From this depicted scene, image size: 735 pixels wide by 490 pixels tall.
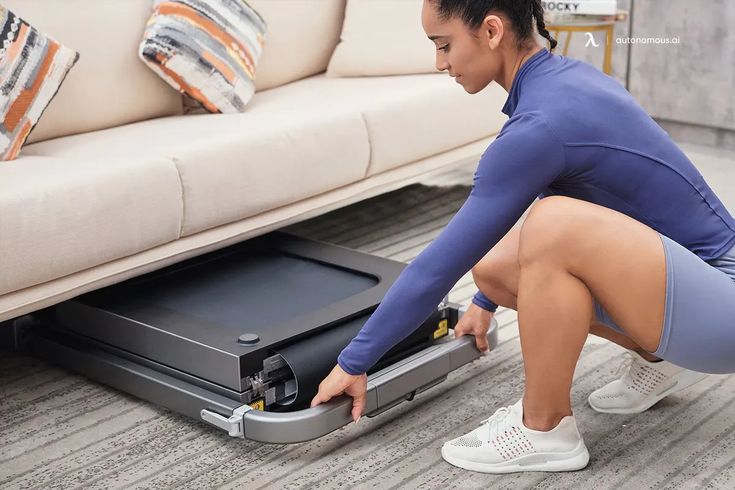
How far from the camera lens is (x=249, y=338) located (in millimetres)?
1813

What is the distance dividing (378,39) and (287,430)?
1.76 m

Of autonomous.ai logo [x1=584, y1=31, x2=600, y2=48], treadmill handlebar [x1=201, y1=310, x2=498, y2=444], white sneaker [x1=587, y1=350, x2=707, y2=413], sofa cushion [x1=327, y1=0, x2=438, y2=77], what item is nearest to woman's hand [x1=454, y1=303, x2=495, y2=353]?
treadmill handlebar [x1=201, y1=310, x2=498, y2=444]

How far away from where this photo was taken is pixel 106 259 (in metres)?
2.08

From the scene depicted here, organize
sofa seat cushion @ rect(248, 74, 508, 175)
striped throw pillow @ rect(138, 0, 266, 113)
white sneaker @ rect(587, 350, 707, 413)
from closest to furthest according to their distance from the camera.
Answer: white sneaker @ rect(587, 350, 707, 413), striped throw pillow @ rect(138, 0, 266, 113), sofa seat cushion @ rect(248, 74, 508, 175)

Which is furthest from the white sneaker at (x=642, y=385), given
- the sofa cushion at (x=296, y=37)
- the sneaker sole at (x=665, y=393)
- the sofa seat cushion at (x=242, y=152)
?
the sofa cushion at (x=296, y=37)

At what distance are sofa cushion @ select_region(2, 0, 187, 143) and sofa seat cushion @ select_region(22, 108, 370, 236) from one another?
49mm

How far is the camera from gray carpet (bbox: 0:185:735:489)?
67.9 inches

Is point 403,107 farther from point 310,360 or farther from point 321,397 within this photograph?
point 321,397

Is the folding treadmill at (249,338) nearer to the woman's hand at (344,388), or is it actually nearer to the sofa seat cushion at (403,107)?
the woman's hand at (344,388)

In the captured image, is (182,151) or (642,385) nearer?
(642,385)

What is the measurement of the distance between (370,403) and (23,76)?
112 cm

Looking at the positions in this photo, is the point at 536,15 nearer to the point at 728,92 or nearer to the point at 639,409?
the point at 639,409

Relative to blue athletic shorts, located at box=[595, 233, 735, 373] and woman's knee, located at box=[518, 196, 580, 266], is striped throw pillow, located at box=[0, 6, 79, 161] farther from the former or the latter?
blue athletic shorts, located at box=[595, 233, 735, 373]

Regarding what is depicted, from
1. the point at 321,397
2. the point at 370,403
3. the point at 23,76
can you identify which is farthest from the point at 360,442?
the point at 23,76
